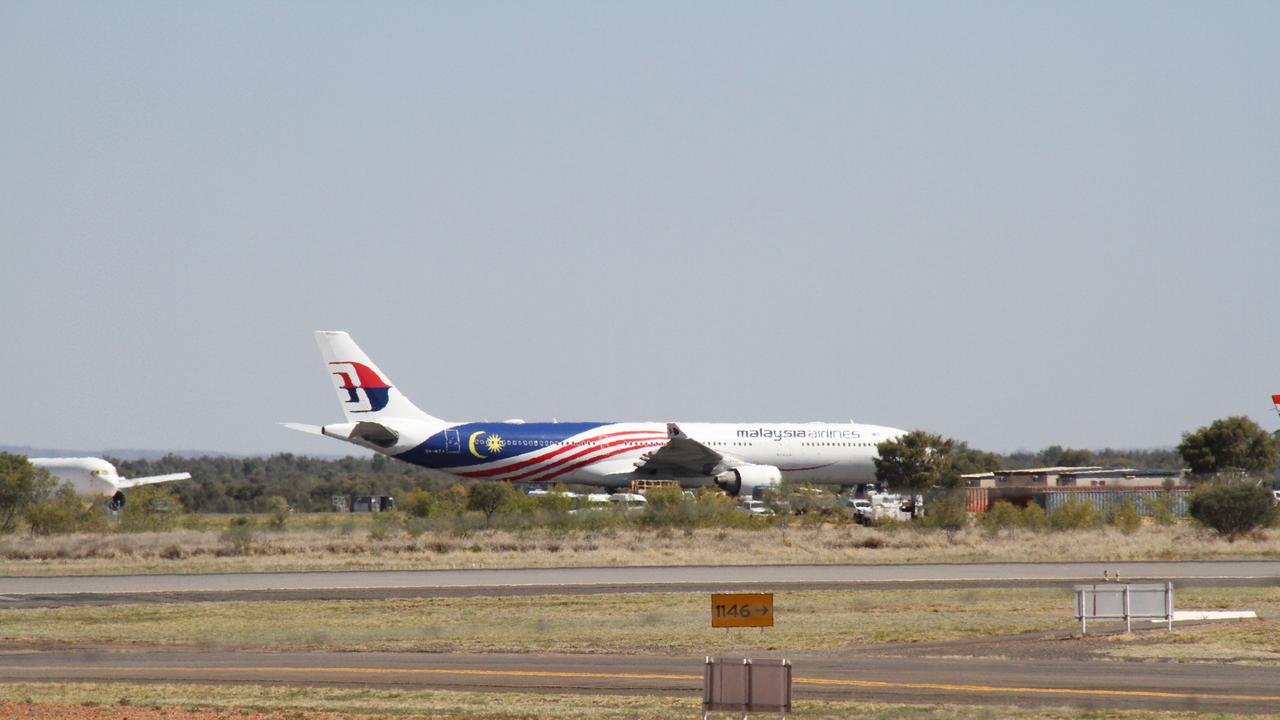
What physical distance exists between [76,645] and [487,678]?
8.05 metres

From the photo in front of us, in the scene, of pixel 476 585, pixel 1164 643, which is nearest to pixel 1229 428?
pixel 476 585

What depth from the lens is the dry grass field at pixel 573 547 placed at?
38.9 metres

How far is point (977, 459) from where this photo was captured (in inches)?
4021

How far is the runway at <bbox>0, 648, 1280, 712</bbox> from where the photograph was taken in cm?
1512

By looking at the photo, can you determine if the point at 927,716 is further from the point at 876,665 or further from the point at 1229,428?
the point at 1229,428

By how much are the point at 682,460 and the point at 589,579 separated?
2653 centimetres

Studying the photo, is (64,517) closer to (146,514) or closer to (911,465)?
(146,514)

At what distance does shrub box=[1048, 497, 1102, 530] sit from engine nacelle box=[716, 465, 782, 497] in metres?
10.9

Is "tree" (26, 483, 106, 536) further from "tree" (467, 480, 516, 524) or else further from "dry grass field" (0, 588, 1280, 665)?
"dry grass field" (0, 588, 1280, 665)

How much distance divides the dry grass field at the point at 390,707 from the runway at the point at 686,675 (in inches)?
19.4

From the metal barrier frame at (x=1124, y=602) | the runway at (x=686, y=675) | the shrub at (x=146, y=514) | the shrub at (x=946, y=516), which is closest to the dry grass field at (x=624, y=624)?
the metal barrier frame at (x=1124, y=602)

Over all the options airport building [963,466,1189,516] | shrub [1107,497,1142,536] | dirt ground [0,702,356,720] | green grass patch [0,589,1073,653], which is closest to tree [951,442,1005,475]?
airport building [963,466,1189,516]

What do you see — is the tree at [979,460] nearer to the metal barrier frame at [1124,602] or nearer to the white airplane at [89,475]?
the white airplane at [89,475]

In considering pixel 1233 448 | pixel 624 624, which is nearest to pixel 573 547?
pixel 624 624
